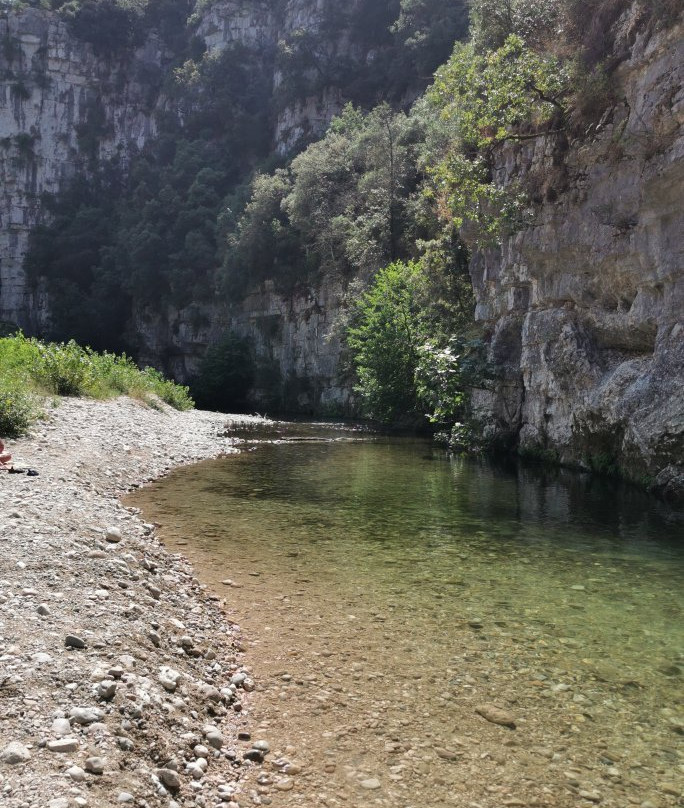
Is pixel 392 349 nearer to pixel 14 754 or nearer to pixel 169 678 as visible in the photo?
pixel 169 678

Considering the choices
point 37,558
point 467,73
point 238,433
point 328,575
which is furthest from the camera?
point 238,433

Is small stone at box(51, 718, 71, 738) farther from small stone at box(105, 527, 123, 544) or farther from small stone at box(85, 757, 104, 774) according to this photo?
small stone at box(105, 527, 123, 544)

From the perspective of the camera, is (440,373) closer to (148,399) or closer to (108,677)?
(148,399)

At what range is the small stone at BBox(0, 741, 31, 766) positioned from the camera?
2.65m

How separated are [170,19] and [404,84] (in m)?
41.6

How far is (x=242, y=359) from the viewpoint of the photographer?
53.7 meters

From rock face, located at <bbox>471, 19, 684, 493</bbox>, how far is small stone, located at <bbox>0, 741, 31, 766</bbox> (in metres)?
12.5

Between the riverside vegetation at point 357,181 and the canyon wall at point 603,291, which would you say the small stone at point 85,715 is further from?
the riverside vegetation at point 357,181

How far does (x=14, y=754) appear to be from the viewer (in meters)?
2.68

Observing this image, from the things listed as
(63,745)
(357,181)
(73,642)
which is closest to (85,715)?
(63,745)

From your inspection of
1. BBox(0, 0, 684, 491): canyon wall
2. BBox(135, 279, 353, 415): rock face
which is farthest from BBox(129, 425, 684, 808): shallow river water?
BBox(135, 279, 353, 415): rock face

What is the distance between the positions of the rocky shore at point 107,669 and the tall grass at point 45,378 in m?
5.13

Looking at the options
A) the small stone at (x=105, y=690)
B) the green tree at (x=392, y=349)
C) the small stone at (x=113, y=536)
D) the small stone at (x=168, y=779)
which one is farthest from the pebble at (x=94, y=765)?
the green tree at (x=392, y=349)

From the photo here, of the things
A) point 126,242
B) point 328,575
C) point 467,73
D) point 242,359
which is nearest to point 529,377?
point 467,73
